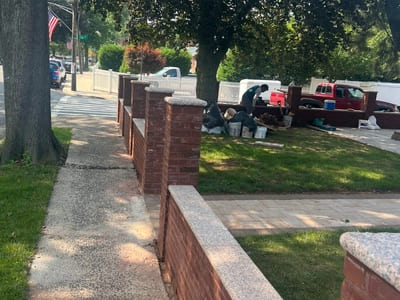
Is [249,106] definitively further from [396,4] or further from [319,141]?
[396,4]

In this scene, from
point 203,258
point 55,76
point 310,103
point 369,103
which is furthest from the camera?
point 55,76

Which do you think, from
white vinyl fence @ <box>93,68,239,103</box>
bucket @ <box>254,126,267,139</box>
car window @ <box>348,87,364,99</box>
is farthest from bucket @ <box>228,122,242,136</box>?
white vinyl fence @ <box>93,68,239,103</box>

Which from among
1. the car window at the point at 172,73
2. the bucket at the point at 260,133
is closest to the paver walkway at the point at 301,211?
the bucket at the point at 260,133

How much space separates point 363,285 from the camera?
1.63m

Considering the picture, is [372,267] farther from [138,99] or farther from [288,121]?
[288,121]

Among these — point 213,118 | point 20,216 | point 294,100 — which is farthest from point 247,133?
point 20,216

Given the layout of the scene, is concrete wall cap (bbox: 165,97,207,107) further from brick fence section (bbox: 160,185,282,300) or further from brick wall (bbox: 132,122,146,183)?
brick wall (bbox: 132,122,146,183)

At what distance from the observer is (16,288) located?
3.78 m

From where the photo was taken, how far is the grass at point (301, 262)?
410 cm

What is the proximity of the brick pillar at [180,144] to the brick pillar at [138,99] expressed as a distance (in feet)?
15.4

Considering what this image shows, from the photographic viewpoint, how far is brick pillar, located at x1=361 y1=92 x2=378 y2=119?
60.2 feet

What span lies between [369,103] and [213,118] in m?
8.24

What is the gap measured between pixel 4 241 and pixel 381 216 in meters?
5.10

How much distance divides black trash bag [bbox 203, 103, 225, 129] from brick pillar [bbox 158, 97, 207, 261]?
8908 millimetres
